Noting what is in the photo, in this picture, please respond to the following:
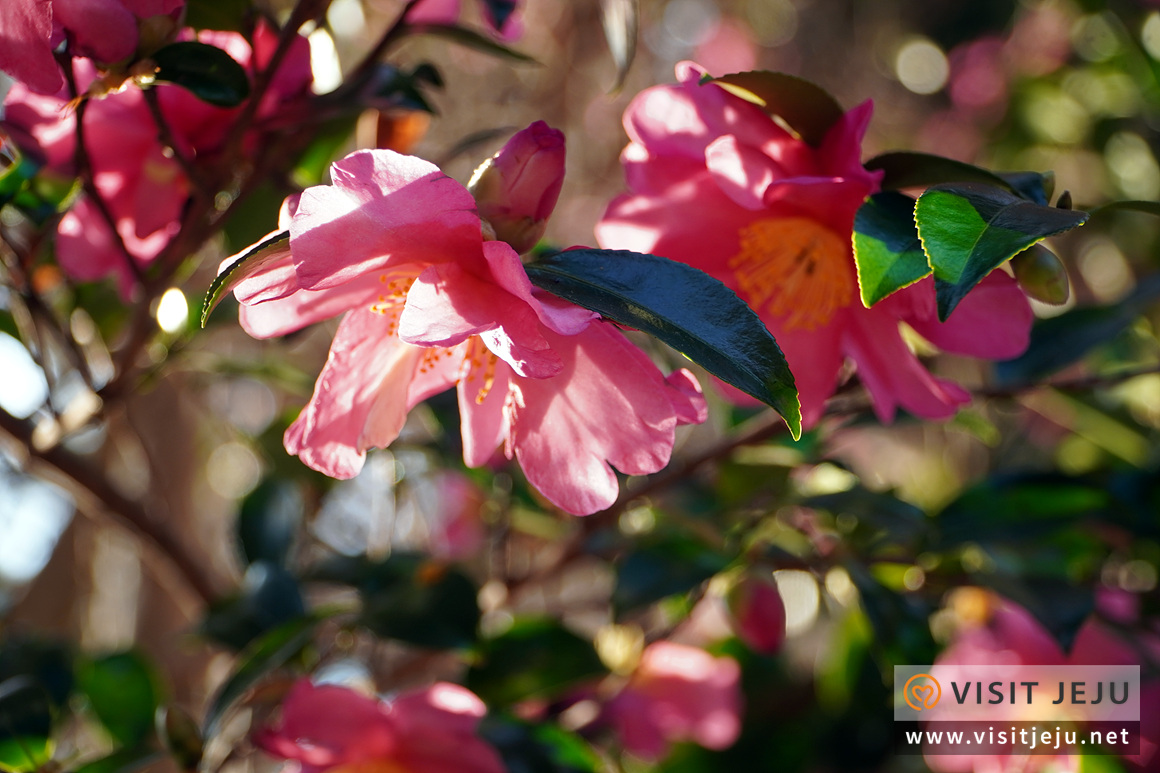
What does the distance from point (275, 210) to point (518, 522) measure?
0.57m

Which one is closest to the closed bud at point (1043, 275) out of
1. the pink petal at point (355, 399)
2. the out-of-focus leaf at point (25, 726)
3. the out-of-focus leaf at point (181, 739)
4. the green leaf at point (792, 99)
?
the green leaf at point (792, 99)

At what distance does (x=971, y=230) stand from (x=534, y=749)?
0.55 m

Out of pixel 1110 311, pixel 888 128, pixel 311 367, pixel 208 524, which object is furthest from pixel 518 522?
pixel 888 128

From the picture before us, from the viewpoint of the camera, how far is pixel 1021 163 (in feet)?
6.22

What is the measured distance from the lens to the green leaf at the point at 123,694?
83cm

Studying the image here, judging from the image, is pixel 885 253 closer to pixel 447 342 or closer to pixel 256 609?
pixel 447 342

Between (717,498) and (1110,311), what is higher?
(1110,311)

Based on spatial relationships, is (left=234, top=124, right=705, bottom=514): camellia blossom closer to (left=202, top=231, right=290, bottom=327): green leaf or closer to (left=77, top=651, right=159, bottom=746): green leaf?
(left=202, top=231, right=290, bottom=327): green leaf

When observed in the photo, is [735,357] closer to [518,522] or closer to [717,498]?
[717,498]

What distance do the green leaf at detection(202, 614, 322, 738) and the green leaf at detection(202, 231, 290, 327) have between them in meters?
0.33

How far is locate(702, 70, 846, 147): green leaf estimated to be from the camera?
1.76 feet

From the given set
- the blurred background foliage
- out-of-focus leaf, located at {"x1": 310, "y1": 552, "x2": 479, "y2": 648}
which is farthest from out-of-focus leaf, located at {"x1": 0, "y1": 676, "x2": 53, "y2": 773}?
out-of-focus leaf, located at {"x1": 310, "y1": 552, "x2": 479, "y2": 648}

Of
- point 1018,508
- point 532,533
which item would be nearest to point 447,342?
point 1018,508

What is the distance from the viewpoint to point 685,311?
1.37 feet
